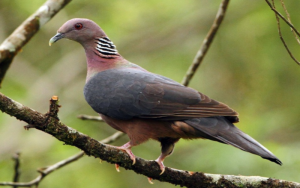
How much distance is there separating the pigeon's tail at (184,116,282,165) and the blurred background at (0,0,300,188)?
2.21 metres

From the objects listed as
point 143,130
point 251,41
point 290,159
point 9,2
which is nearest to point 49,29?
point 9,2

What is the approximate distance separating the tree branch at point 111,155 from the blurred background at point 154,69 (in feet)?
7.80

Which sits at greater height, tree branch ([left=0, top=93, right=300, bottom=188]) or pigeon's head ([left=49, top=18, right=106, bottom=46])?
pigeon's head ([left=49, top=18, right=106, bottom=46])

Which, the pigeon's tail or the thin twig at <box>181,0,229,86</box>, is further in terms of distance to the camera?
the thin twig at <box>181,0,229,86</box>

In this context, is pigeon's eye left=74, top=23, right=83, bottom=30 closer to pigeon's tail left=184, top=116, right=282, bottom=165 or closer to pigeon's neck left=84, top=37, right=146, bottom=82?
pigeon's neck left=84, top=37, right=146, bottom=82

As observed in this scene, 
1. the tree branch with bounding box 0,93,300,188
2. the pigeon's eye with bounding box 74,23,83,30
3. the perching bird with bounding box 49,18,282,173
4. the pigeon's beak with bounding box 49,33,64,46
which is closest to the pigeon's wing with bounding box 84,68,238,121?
the perching bird with bounding box 49,18,282,173

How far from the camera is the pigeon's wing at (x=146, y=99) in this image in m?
5.00

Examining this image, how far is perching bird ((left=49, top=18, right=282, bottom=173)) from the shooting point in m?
4.84

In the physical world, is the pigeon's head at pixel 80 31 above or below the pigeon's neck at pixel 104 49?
above

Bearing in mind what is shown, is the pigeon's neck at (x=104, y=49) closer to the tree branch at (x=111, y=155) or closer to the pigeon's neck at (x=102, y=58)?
the pigeon's neck at (x=102, y=58)

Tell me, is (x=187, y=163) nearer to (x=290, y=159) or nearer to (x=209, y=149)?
(x=209, y=149)

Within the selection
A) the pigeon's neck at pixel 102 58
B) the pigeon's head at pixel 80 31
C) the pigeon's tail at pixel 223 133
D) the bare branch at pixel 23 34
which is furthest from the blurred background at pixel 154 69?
the bare branch at pixel 23 34

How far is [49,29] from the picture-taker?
957cm

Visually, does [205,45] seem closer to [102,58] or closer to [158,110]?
[102,58]
